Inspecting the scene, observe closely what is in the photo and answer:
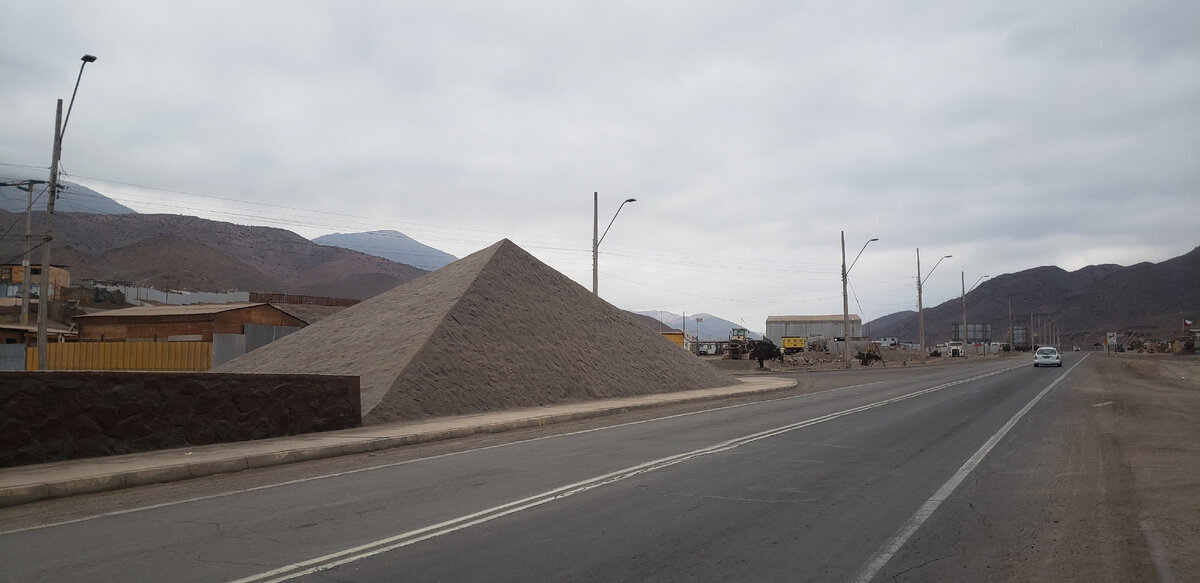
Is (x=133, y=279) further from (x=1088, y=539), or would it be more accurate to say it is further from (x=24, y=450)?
(x=1088, y=539)

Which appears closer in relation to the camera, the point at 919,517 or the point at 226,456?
the point at 919,517

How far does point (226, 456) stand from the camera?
12.0 metres

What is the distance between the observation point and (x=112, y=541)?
23.0ft

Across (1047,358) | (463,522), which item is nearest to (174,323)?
(463,522)

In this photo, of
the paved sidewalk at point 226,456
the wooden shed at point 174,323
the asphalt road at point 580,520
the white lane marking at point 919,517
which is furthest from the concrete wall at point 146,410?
the wooden shed at point 174,323

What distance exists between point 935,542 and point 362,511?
5.73m

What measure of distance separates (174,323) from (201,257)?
10833 cm

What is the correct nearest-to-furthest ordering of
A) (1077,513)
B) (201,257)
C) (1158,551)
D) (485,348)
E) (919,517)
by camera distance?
(1158,551) → (919,517) → (1077,513) → (485,348) → (201,257)

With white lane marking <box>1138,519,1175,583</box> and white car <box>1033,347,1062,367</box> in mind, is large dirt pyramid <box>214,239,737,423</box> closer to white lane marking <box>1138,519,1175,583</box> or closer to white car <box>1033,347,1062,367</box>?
white lane marking <box>1138,519,1175,583</box>

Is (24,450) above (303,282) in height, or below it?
below

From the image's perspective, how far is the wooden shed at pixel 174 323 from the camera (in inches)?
1483

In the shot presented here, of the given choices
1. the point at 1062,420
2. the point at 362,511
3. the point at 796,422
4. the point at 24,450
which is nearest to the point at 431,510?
the point at 362,511

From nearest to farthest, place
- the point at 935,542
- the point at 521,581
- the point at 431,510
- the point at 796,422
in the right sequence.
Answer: the point at 521,581 < the point at 935,542 < the point at 431,510 < the point at 796,422

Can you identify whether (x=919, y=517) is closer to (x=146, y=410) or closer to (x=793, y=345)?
(x=146, y=410)
